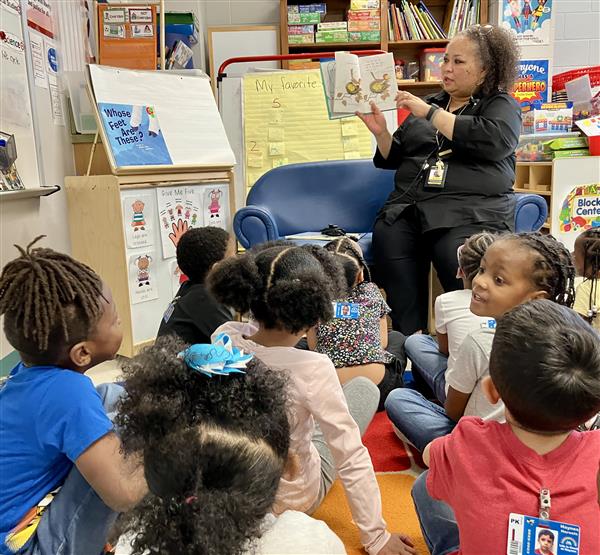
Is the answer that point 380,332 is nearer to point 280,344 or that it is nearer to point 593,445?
point 280,344

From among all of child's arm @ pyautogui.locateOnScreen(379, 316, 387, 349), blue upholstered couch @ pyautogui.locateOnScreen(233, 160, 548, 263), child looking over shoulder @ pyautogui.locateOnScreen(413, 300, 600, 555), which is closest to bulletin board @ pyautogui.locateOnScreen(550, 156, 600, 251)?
blue upholstered couch @ pyautogui.locateOnScreen(233, 160, 548, 263)

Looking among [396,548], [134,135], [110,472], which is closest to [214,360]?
[110,472]

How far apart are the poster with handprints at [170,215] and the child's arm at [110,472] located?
73.6 inches

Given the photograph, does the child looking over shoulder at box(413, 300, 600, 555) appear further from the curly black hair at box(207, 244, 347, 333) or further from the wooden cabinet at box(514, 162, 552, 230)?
the wooden cabinet at box(514, 162, 552, 230)

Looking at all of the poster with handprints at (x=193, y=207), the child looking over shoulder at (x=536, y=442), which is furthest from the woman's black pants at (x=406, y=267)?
the child looking over shoulder at (x=536, y=442)

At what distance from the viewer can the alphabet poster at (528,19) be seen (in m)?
4.31

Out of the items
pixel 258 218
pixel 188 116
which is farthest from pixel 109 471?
pixel 188 116

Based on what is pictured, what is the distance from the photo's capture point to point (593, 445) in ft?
2.47

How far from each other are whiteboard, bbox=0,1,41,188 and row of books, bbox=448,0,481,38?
3321 mm

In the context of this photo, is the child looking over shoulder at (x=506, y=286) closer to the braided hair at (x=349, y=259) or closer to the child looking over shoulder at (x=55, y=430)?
the braided hair at (x=349, y=259)

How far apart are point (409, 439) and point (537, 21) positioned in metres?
4.08

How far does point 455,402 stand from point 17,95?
2.05m

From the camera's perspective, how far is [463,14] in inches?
176

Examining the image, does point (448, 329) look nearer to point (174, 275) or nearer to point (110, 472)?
point (110, 472)
